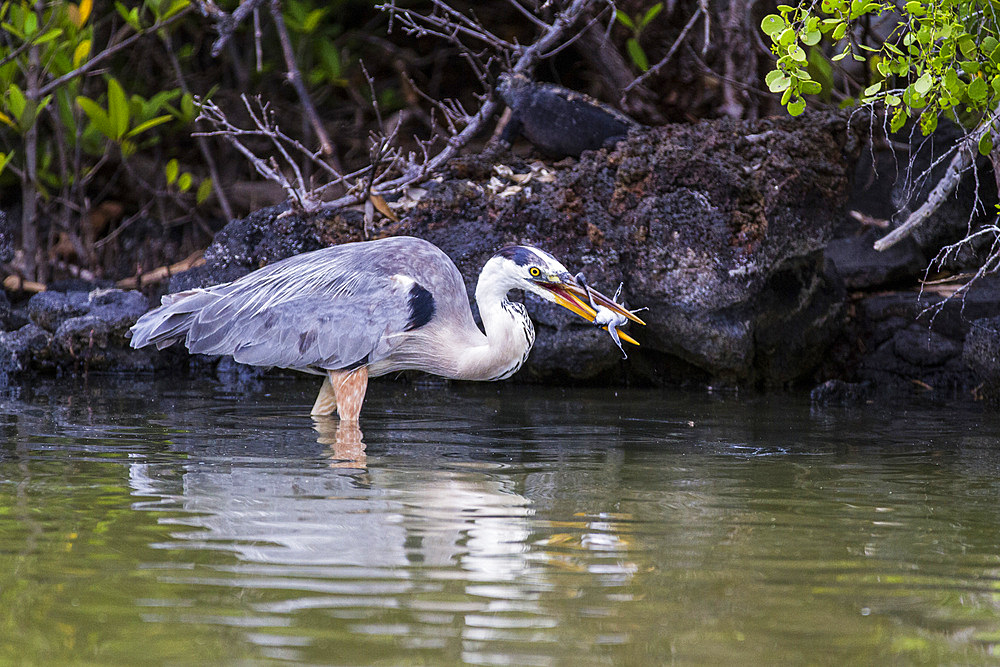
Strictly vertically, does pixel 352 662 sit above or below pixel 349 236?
below

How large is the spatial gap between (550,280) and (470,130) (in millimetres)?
3295

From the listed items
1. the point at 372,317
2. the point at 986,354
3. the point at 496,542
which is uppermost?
the point at 372,317

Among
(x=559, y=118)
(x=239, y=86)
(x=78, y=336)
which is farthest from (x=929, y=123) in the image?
(x=239, y=86)

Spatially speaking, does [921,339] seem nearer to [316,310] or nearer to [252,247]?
[316,310]

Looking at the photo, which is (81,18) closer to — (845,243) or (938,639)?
(845,243)

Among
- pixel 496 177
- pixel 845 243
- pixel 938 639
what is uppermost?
pixel 496 177

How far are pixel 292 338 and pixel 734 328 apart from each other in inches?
121

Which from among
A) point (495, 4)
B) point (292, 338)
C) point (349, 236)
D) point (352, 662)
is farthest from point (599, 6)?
point (352, 662)

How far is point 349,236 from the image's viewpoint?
8594mm

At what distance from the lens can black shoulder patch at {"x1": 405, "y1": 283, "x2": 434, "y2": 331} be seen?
258 inches

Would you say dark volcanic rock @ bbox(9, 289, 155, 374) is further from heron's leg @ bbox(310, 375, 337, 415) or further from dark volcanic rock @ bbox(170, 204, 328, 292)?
heron's leg @ bbox(310, 375, 337, 415)

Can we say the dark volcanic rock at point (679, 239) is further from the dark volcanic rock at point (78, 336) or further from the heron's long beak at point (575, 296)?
the heron's long beak at point (575, 296)

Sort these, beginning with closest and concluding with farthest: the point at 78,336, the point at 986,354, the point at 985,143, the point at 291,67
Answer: the point at 985,143
the point at 986,354
the point at 78,336
the point at 291,67

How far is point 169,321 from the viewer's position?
6855 millimetres
